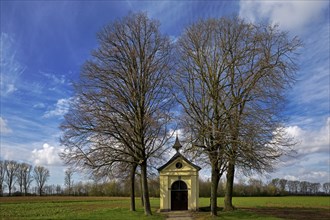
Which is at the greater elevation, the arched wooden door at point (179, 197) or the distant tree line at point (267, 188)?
the arched wooden door at point (179, 197)

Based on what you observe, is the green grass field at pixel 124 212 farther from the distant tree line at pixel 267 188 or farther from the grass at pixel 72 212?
the distant tree line at pixel 267 188

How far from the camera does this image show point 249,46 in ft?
80.4

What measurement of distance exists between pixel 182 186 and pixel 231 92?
10147mm

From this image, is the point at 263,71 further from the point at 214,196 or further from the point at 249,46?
the point at 214,196

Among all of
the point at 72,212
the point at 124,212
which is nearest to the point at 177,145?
the point at 124,212

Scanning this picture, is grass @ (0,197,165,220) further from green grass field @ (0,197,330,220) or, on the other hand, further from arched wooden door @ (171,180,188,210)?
arched wooden door @ (171,180,188,210)

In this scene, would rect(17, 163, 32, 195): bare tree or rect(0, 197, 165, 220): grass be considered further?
rect(17, 163, 32, 195): bare tree

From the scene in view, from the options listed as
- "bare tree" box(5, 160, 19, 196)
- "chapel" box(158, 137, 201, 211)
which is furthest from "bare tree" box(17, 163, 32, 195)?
"chapel" box(158, 137, 201, 211)

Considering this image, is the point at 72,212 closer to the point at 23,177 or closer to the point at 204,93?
the point at 204,93

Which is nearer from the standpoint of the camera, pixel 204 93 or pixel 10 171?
pixel 204 93

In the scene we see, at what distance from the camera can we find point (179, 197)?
29188 millimetres

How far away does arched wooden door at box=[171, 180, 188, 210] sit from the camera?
29.1m

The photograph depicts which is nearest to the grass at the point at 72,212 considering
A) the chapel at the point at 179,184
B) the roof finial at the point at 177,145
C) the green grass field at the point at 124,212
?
the green grass field at the point at 124,212

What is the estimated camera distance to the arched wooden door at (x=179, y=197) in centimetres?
2909
